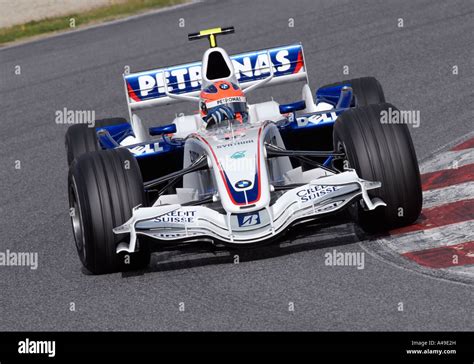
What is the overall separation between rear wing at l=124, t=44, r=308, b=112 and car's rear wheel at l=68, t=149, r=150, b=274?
8.31 feet

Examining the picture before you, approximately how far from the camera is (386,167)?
32.4 ft

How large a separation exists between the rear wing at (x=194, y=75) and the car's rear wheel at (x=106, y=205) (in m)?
2.53

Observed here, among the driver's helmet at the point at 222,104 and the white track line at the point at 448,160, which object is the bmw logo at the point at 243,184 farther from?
the white track line at the point at 448,160

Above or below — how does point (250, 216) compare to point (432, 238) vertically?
above

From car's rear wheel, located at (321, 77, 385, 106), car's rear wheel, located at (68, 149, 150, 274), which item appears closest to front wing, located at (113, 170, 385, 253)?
car's rear wheel, located at (68, 149, 150, 274)

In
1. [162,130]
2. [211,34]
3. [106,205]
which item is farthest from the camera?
[211,34]

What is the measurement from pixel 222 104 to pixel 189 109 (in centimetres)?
605

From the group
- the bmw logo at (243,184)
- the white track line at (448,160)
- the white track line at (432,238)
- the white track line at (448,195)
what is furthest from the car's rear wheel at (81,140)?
the white track line at (432,238)

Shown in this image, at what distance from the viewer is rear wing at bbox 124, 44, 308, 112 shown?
492 inches

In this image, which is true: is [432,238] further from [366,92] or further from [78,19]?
[78,19]

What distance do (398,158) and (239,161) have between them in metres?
1.23

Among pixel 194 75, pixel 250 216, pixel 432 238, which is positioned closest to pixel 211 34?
pixel 194 75

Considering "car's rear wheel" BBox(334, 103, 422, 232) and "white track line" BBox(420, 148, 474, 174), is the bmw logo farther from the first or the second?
"white track line" BBox(420, 148, 474, 174)

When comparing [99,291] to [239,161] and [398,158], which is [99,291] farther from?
[398,158]
